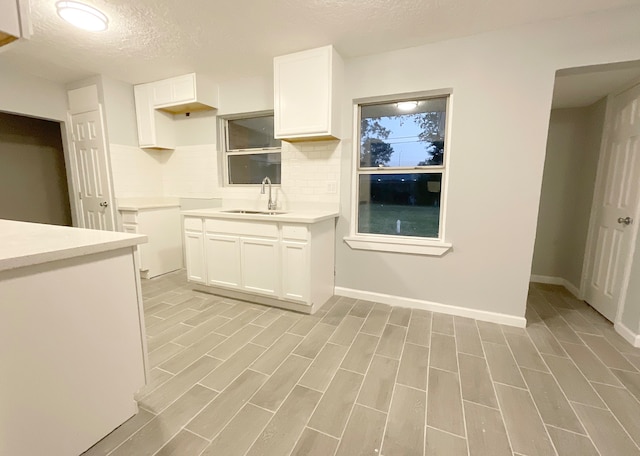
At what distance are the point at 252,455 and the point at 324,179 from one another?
2336mm

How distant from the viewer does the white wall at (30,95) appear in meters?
3.00

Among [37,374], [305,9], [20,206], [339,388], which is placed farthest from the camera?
[20,206]

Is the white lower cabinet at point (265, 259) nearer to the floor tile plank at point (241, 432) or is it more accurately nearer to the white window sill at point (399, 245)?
the white window sill at point (399, 245)

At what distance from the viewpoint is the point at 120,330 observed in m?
1.27

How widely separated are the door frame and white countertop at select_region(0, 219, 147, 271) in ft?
11.4

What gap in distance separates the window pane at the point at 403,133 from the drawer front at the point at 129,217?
9.13ft

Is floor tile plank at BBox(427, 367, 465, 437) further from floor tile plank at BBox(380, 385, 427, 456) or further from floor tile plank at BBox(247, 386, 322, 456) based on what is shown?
floor tile plank at BBox(247, 386, 322, 456)

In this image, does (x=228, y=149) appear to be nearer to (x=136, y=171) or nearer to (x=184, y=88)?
(x=184, y=88)

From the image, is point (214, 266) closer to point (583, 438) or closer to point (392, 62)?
point (392, 62)

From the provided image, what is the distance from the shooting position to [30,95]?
3.19 metres

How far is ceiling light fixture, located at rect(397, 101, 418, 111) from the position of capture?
2588 mm

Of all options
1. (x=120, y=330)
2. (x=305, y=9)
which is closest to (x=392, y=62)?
(x=305, y=9)

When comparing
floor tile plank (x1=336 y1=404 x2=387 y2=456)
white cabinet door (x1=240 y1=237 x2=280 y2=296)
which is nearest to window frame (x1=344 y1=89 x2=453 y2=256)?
white cabinet door (x1=240 y1=237 x2=280 y2=296)

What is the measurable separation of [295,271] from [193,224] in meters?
1.29
